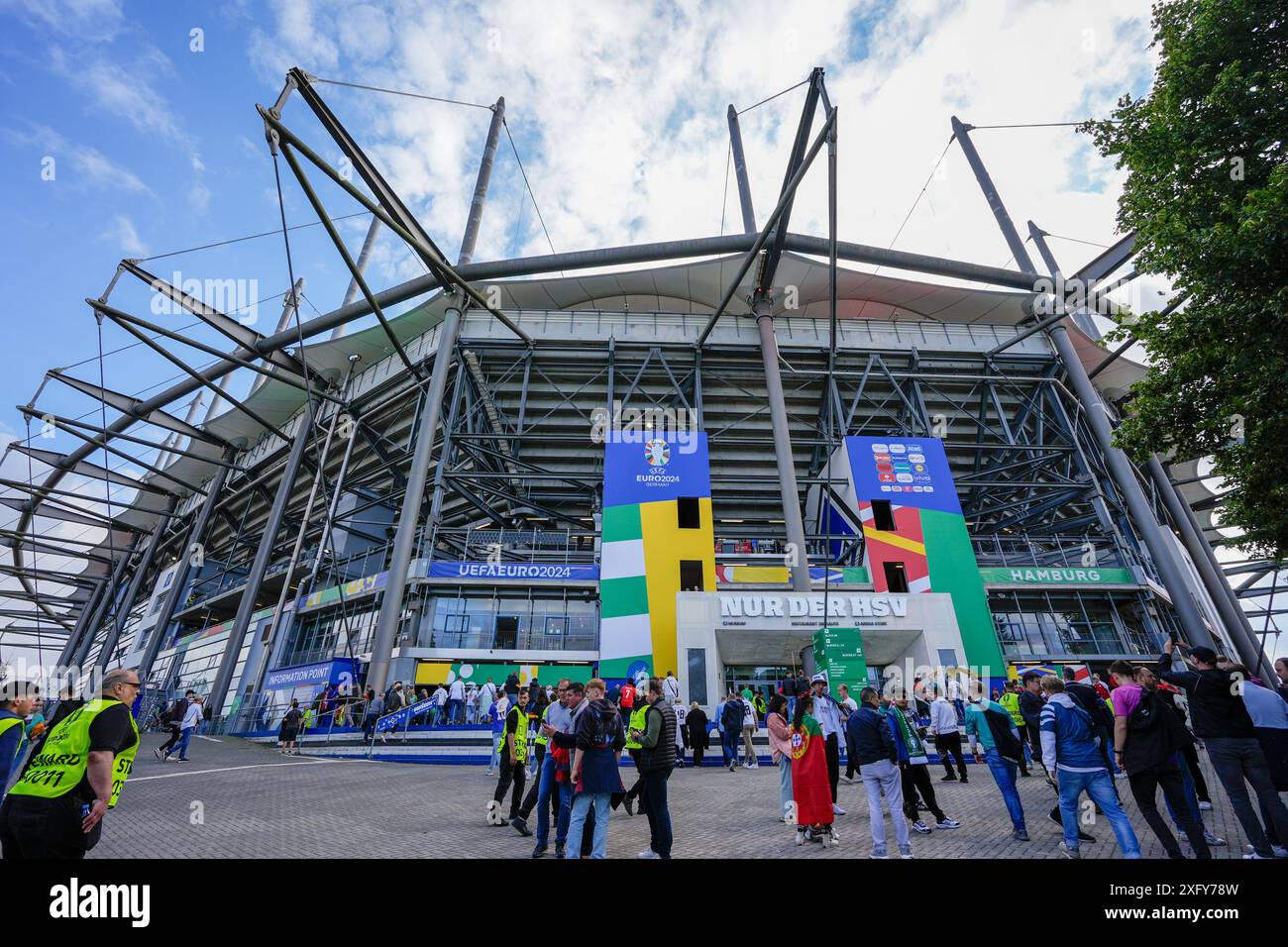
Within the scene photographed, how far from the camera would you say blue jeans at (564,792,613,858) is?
4910mm

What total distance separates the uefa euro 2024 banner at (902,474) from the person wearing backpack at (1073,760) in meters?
19.9

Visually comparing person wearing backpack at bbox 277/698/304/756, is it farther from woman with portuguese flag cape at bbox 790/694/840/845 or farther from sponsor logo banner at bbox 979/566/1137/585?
sponsor logo banner at bbox 979/566/1137/585

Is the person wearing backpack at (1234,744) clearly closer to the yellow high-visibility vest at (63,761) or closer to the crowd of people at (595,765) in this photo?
the crowd of people at (595,765)

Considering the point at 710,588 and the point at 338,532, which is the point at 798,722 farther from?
the point at 338,532

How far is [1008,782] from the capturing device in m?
6.13

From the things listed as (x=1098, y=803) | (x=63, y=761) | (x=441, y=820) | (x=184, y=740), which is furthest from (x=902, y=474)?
(x=63, y=761)

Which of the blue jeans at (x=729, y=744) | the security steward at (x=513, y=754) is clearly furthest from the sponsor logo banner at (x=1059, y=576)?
the security steward at (x=513, y=754)

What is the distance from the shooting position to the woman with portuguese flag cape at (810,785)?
6.13 m

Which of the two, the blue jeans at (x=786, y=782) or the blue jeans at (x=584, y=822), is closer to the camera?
the blue jeans at (x=584, y=822)

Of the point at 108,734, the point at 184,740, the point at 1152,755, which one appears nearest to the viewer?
the point at 108,734

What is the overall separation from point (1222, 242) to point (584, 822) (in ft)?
39.4

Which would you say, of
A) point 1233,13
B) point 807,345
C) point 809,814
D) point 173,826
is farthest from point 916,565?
point 173,826

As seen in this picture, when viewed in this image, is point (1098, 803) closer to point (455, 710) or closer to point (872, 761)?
point (872, 761)

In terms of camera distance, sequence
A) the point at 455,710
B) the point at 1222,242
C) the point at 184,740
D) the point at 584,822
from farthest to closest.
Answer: the point at 455,710 < the point at 184,740 < the point at 1222,242 < the point at 584,822
